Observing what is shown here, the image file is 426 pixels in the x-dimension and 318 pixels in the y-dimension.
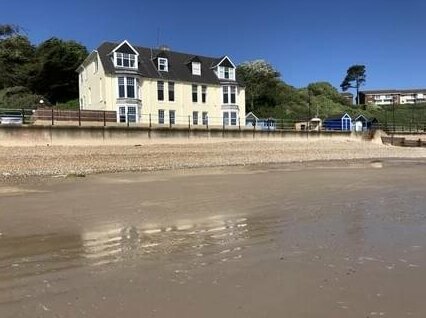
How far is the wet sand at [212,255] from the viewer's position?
6.04 meters

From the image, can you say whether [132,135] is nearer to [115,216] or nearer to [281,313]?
[115,216]

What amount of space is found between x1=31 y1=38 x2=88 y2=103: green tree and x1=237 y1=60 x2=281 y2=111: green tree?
2456cm

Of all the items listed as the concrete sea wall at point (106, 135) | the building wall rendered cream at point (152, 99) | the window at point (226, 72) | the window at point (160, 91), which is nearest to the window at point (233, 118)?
the building wall rendered cream at point (152, 99)

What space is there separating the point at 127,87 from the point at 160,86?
14.3 feet

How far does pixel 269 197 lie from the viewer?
53.5 feet

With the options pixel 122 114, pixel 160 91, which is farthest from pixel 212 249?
pixel 160 91

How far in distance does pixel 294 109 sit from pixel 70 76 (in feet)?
110

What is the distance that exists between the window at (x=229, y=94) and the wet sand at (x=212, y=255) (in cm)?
4160

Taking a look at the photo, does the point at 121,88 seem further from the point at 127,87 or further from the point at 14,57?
the point at 14,57

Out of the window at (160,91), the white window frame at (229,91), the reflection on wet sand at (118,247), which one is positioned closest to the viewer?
the reflection on wet sand at (118,247)

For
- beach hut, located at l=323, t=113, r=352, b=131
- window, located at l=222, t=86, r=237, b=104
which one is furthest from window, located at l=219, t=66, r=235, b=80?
beach hut, located at l=323, t=113, r=352, b=131

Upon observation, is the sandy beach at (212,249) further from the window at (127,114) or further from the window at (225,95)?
the window at (225,95)

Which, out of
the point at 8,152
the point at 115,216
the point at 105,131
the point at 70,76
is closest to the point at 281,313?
the point at 115,216

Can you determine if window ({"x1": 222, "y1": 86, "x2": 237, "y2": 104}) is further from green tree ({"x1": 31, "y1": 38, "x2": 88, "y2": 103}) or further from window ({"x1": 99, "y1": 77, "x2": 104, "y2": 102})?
green tree ({"x1": 31, "y1": 38, "x2": 88, "y2": 103})
